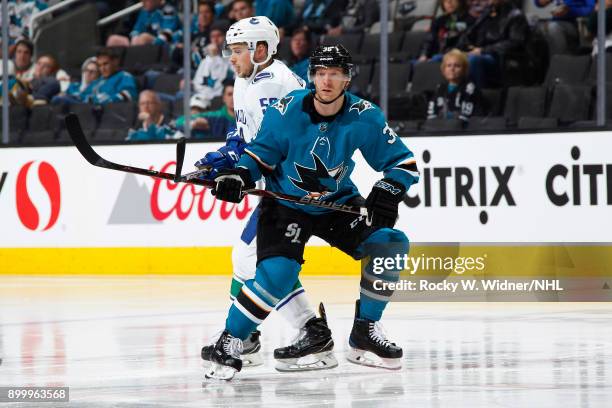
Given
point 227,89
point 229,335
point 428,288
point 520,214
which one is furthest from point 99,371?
point 227,89

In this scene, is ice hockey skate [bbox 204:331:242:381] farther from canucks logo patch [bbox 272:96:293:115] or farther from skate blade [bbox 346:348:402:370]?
canucks logo patch [bbox 272:96:293:115]

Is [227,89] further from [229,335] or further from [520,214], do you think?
[229,335]

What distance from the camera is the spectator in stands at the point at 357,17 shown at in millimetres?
10438

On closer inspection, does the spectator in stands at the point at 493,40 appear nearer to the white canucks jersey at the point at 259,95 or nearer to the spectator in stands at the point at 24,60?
the spectator in stands at the point at 24,60

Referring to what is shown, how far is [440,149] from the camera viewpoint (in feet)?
30.0

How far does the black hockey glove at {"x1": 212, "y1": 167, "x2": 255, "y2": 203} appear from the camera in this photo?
4.63 m

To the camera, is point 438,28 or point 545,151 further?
point 438,28

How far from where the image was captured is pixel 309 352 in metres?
4.91

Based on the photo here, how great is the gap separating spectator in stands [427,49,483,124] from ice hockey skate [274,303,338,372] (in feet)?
14.5

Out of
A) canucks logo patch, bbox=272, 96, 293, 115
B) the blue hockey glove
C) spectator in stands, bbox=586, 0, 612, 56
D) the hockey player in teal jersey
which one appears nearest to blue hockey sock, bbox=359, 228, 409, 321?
the hockey player in teal jersey

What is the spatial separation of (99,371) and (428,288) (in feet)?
11.7

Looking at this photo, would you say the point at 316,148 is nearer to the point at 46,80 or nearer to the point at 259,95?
the point at 259,95

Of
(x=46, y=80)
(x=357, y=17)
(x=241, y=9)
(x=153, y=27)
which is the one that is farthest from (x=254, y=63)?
(x=153, y=27)

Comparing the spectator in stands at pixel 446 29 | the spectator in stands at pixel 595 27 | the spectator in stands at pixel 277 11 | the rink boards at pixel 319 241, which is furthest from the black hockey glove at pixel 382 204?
the spectator in stands at pixel 277 11
